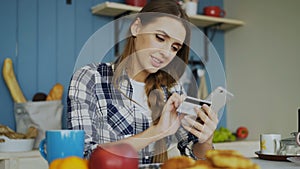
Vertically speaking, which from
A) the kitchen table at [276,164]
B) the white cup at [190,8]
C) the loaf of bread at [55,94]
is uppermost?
the white cup at [190,8]

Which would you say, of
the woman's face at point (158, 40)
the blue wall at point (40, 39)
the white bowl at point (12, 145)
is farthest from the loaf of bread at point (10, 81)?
the woman's face at point (158, 40)

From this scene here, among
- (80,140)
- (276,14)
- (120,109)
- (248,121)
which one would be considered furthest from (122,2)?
(80,140)

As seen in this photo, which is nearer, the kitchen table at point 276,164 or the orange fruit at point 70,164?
the orange fruit at point 70,164

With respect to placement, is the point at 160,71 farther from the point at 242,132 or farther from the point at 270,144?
→ the point at 242,132

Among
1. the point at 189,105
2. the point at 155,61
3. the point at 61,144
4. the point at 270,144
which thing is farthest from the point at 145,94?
the point at 61,144

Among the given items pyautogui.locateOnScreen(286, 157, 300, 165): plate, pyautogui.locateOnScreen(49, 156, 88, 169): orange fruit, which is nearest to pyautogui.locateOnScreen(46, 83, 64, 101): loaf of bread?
pyautogui.locateOnScreen(286, 157, 300, 165): plate

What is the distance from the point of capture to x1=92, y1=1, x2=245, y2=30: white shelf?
226cm

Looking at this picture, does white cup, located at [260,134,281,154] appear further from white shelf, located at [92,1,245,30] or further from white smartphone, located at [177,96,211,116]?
white shelf, located at [92,1,245,30]

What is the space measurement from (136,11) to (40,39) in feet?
1.80

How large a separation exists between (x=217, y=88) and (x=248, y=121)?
5.57ft

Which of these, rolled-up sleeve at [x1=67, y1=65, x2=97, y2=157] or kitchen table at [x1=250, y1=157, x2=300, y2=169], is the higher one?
rolled-up sleeve at [x1=67, y1=65, x2=97, y2=157]

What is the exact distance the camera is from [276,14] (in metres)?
2.51

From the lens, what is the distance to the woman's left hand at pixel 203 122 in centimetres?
95

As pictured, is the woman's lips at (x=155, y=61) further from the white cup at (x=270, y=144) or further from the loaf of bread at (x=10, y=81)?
the loaf of bread at (x=10, y=81)
